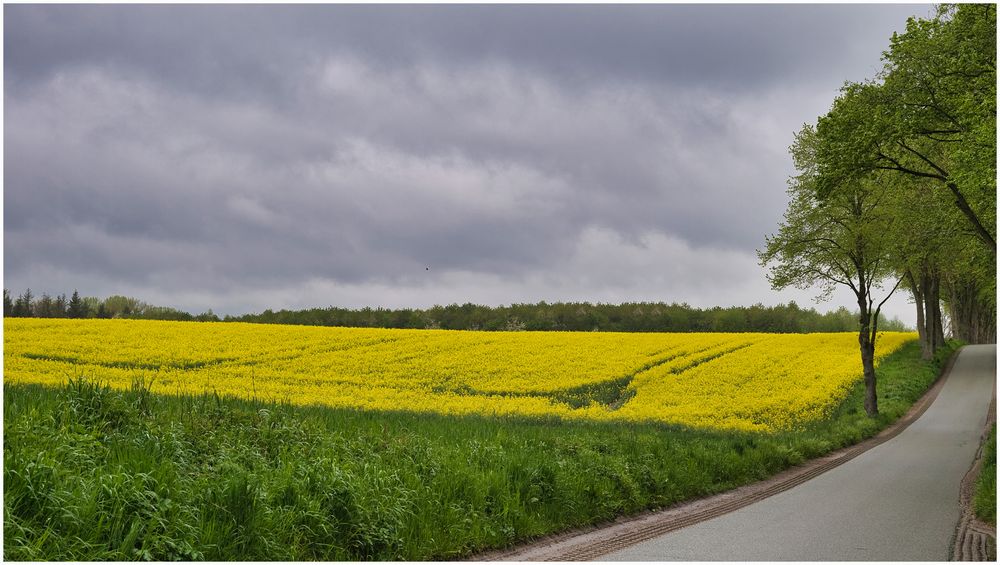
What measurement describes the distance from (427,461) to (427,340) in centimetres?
4073

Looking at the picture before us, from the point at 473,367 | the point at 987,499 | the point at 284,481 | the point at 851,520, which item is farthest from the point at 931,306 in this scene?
the point at 284,481

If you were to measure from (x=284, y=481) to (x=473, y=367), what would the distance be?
33.8 metres

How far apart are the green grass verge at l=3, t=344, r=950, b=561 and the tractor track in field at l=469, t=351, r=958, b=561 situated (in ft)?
0.83

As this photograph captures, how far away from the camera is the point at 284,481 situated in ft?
29.0

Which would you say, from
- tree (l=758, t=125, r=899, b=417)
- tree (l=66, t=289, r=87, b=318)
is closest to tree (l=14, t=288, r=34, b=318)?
tree (l=66, t=289, r=87, b=318)

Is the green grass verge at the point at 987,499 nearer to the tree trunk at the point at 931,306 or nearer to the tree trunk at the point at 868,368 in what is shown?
the tree trunk at the point at 868,368

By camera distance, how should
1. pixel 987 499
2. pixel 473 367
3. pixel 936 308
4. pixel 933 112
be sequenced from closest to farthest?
1. pixel 987 499
2. pixel 933 112
3. pixel 473 367
4. pixel 936 308

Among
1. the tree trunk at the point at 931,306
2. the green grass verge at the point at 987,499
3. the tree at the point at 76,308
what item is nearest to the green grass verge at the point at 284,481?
the green grass verge at the point at 987,499

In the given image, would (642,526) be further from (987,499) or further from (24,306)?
(24,306)

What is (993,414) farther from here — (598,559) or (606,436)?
(598,559)

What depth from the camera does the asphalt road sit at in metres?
9.88

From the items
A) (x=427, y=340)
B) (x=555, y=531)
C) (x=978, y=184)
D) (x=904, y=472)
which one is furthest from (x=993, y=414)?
(x=427, y=340)

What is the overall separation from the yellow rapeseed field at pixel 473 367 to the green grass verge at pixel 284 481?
39.8 ft

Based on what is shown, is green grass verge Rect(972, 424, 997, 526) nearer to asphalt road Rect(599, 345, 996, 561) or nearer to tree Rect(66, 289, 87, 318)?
asphalt road Rect(599, 345, 996, 561)
